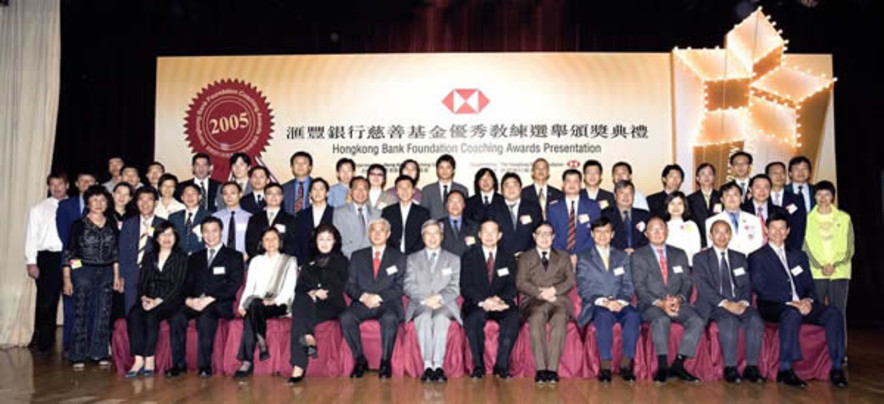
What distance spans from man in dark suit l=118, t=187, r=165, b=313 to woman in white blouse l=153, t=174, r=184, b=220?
235 millimetres

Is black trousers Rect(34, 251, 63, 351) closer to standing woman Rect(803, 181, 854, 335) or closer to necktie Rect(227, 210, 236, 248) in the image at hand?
necktie Rect(227, 210, 236, 248)

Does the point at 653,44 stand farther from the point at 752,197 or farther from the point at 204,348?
the point at 204,348

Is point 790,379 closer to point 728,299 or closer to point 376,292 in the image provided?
point 728,299

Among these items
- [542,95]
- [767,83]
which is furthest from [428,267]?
[767,83]

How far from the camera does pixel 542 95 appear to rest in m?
6.99

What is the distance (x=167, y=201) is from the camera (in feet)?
17.4

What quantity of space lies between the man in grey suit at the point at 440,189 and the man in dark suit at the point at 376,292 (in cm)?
78

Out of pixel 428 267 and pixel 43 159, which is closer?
pixel 428 267

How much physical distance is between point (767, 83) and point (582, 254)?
3386 millimetres

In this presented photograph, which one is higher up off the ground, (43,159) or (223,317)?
(43,159)

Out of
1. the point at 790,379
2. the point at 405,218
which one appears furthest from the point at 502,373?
the point at 790,379

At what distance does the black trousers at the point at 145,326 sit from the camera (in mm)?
4559

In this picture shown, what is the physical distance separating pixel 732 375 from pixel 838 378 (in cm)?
64

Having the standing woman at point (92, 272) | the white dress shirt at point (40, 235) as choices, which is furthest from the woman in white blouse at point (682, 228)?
the white dress shirt at point (40, 235)
